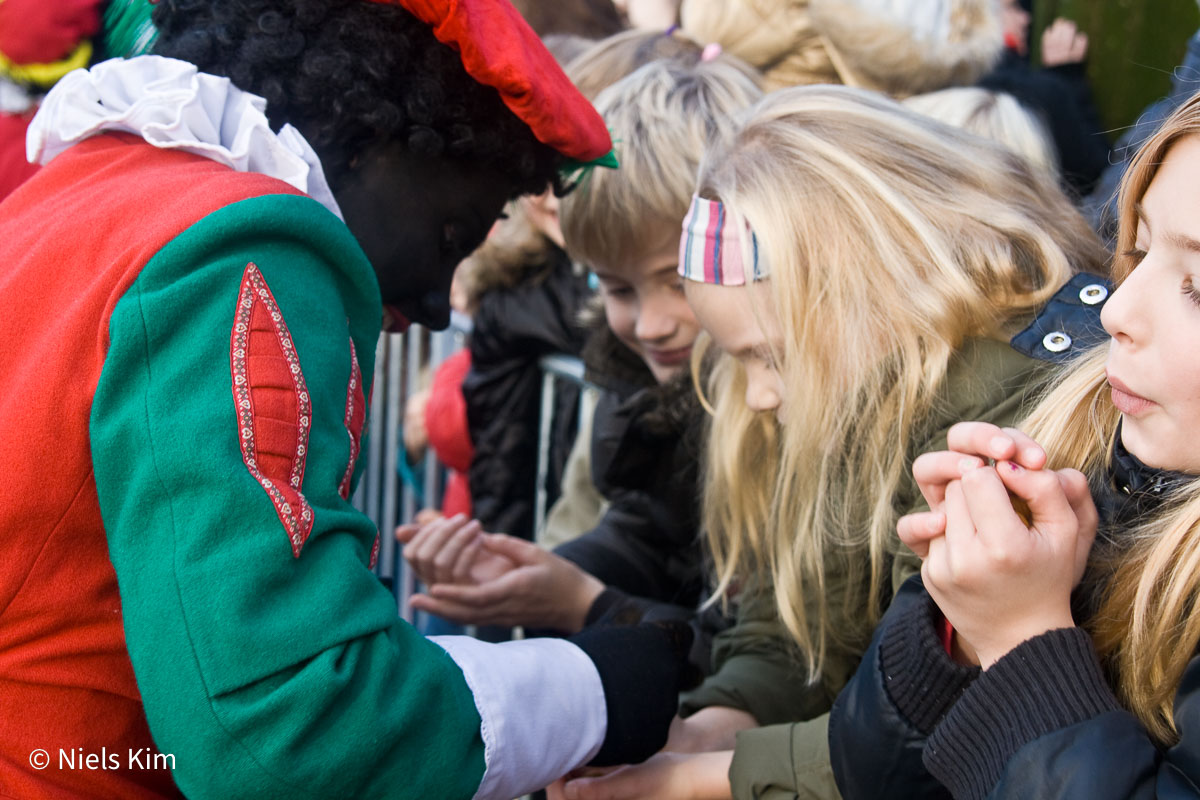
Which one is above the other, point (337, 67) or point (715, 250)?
point (337, 67)

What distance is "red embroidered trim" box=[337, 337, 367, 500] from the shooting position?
1.48 m

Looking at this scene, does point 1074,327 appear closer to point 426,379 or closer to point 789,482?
point 789,482

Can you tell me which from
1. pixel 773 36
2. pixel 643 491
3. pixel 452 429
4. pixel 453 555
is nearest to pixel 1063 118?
pixel 773 36

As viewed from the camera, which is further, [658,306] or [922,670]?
[658,306]

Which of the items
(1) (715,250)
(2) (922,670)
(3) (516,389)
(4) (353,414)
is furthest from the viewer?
(3) (516,389)

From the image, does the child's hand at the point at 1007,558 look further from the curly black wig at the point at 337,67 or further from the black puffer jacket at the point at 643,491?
the black puffer jacket at the point at 643,491

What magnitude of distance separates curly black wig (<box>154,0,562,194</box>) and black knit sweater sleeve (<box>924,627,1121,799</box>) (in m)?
1.19

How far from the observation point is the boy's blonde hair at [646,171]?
261 cm

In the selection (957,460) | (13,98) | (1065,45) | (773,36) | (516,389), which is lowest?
(516,389)

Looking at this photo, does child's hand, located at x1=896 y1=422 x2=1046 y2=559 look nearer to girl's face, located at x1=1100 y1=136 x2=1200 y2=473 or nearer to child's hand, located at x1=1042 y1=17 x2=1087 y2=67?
girl's face, located at x1=1100 y1=136 x2=1200 y2=473

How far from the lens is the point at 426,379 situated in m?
4.40

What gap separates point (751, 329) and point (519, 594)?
0.85 metres

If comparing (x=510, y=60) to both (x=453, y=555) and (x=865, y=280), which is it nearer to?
(x=865, y=280)

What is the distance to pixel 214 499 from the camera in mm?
1205
